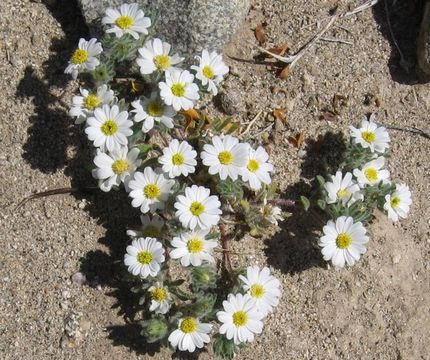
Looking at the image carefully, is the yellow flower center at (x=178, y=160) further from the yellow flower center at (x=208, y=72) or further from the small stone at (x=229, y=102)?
the small stone at (x=229, y=102)

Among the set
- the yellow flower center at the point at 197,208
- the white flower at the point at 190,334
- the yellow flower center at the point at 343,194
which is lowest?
the white flower at the point at 190,334

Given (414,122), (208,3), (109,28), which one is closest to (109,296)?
(109,28)

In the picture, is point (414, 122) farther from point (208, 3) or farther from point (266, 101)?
point (208, 3)

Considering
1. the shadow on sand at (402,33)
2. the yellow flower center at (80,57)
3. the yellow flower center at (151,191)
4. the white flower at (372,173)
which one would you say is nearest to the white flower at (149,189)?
the yellow flower center at (151,191)

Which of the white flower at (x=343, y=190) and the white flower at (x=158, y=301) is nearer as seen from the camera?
the white flower at (x=158, y=301)

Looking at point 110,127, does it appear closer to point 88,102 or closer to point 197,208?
point 88,102

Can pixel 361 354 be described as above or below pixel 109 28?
below

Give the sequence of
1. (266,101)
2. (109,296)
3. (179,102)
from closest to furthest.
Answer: (179,102)
(109,296)
(266,101)

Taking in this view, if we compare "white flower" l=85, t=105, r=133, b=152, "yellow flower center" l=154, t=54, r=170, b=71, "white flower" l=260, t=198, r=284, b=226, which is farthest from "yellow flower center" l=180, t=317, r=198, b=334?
"yellow flower center" l=154, t=54, r=170, b=71

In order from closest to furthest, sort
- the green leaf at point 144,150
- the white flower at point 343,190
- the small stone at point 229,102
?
the green leaf at point 144,150, the white flower at point 343,190, the small stone at point 229,102
